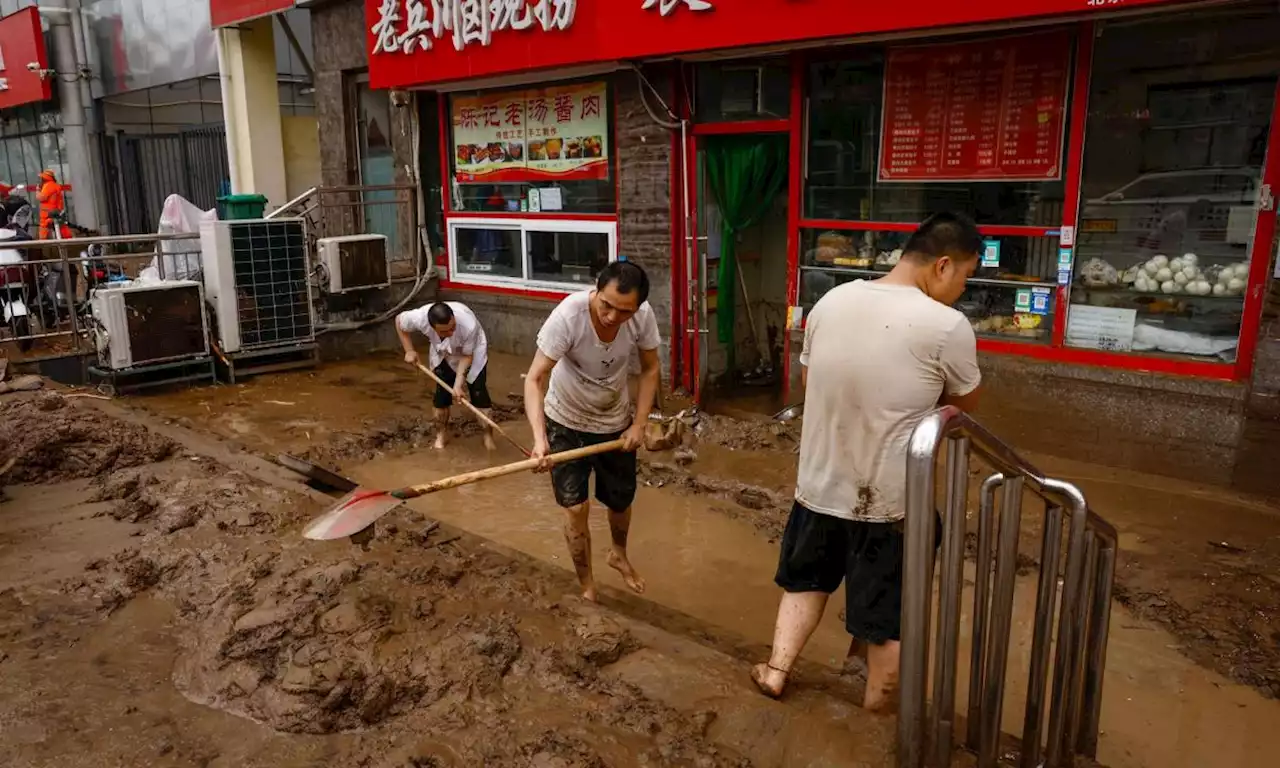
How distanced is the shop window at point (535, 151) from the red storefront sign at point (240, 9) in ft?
10.9

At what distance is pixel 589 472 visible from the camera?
15.4 feet

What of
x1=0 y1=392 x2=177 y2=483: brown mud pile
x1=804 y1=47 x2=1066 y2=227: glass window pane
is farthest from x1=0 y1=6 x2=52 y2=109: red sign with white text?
x1=804 y1=47 x2=1066 y2=227: glass window pane

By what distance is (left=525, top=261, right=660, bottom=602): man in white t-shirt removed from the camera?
431 cm

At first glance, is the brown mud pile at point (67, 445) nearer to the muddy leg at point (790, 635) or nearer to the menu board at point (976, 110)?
the muddy leg at point (790, 635)

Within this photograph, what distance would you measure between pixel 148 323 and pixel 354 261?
2401 millimetres

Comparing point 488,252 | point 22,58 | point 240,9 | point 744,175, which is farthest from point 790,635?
point 22,58

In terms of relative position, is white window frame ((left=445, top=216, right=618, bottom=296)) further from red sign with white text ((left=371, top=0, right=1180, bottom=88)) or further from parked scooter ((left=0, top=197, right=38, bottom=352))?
parked scooter ((left=0, top=197, right=38, bottom=352))

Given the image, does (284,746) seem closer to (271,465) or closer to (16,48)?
(271,465)

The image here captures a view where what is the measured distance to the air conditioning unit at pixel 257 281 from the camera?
371 inches

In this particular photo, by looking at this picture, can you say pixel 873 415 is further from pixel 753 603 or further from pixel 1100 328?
pixel 1100 328

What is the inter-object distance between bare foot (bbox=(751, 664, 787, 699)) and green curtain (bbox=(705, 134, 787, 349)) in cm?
576

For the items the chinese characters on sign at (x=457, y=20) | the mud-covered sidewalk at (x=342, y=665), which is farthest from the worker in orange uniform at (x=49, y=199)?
the mud-covered sidewalk at (x=342, y=665)

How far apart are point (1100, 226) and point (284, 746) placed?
6.03 metres

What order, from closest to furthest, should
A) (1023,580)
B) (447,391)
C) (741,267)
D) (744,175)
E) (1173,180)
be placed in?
(1023,580), (1173,180), (447,391), (744,175), (741,267)
